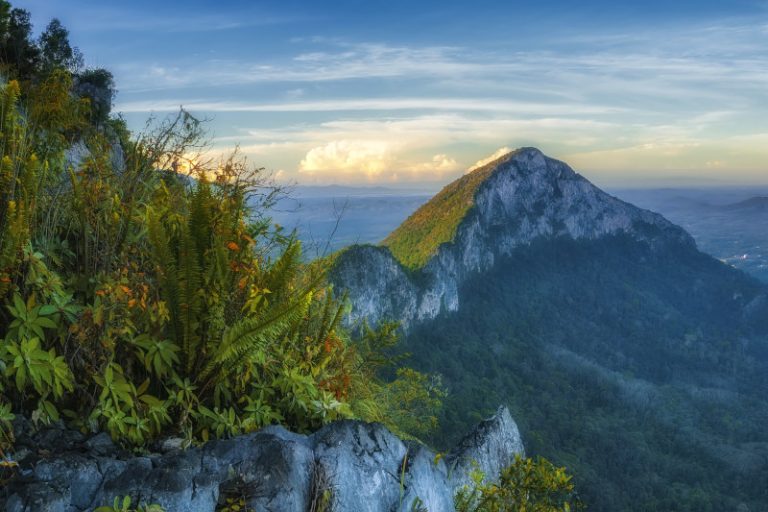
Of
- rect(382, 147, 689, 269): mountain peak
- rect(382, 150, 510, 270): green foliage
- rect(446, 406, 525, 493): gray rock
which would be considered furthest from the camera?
rect(382, 147, 689, 269): mountain peak

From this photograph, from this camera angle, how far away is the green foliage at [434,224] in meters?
107

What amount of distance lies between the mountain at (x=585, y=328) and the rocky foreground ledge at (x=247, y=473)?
2693 cm

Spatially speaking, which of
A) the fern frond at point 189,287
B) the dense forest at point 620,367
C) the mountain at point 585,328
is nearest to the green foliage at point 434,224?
the mountain at point 585,328

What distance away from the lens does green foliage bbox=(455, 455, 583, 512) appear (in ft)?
13.4

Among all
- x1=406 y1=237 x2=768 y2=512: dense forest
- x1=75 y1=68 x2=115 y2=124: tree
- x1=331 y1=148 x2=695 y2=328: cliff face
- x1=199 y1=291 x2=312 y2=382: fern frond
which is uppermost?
x1=75 y1=68 x2=115 y2=124: tree

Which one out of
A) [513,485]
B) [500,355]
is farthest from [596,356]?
[513,485]

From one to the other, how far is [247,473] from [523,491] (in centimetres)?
254

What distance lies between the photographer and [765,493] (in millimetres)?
65062

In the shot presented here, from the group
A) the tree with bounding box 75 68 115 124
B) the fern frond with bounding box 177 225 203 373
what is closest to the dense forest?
the tree with bounding box 75 68 115 124

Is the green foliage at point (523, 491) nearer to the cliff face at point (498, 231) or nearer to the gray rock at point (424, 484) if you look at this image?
the gray rock at point (424, 484)

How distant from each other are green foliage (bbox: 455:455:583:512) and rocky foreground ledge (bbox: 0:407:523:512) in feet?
1.68

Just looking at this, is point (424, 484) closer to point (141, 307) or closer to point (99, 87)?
point (141, 307)

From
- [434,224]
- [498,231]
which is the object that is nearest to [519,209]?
[498,231]

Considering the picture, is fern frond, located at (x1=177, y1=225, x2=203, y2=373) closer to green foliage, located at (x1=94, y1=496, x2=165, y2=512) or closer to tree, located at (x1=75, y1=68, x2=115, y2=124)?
green foliage, located at (x1=94, y1=496, x2=165, y2=512)
